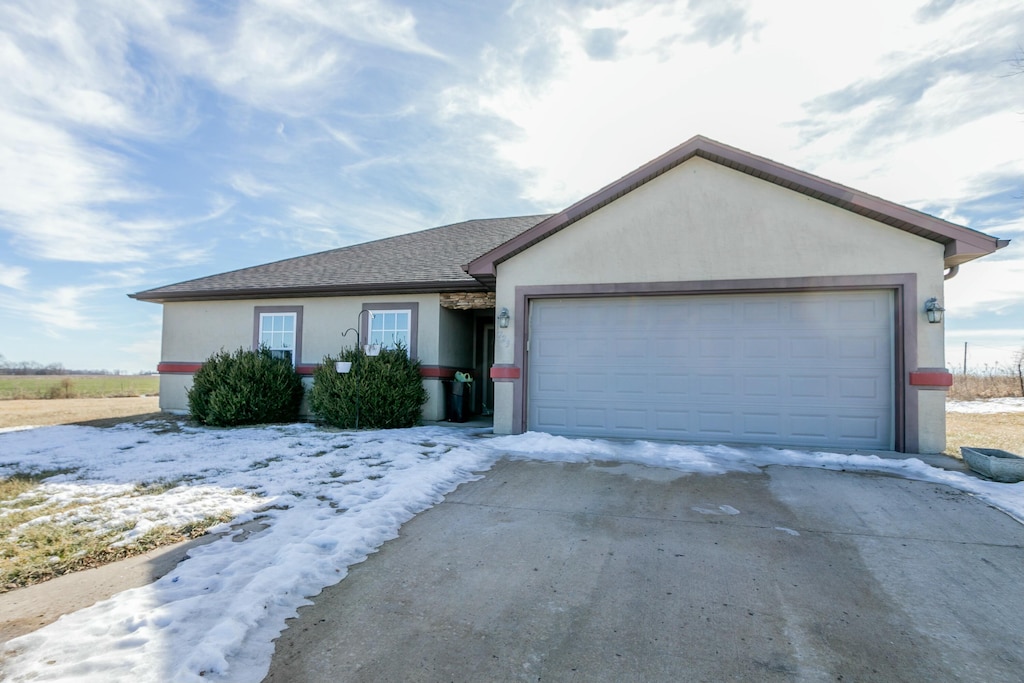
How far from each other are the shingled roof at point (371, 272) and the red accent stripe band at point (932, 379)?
715cm

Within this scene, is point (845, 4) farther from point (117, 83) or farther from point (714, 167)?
point (117, 83)

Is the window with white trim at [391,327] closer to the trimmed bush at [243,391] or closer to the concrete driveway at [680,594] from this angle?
the trimmed bush at [243,391]

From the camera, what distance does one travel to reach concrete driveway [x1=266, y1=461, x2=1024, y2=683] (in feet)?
7.66

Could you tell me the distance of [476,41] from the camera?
8.66 metres

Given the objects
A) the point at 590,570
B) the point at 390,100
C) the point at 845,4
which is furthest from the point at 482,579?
the point at 390,100

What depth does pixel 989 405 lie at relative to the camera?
1700 centimetres

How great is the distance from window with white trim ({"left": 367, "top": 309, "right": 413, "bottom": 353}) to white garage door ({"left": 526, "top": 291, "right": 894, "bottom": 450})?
3.39m

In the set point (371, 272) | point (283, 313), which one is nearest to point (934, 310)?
point (371, 272)

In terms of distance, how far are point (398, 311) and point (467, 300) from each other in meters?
1.62

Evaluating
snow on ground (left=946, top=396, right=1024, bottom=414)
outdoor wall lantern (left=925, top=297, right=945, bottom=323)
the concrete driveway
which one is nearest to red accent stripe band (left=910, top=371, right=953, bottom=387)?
outdoor wall lantern (left=925, top=297, right=945, bottom=323)

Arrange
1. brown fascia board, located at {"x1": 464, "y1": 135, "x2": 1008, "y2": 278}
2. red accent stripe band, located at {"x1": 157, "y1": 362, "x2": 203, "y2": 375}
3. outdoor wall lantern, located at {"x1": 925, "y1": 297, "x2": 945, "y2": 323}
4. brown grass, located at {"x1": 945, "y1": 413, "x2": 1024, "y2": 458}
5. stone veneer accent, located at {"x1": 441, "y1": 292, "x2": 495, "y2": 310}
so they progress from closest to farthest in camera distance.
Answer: brown fascia board, located at {"x1": 464, "y1": 135, "x2": 1008, "y2": 278} → outdoor wall lantern, located at {"x1": 925, "y1": 297, "x2": 945, "y2": 323} → brown grass, located at {"x1": 945, "y1": 413, "x2": 1024, "y2": 458} → stone veneer accent, located at {"x1": 441, "y1": 292, "x2": 495, "y2": 310} → red accent stripe band, located at {"x1": 157, "y1": 362, "x2": 203, "y2": 375}

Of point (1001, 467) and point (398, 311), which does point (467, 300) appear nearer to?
point (398, 311)

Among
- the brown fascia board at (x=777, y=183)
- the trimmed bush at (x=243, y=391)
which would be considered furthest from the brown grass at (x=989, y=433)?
the trimmed bush at (x=243, y=391)

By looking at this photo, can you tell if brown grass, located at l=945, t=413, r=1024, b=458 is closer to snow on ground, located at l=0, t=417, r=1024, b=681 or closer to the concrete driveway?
snow on ground, located at l=0, t=417, r=1024, b=681
